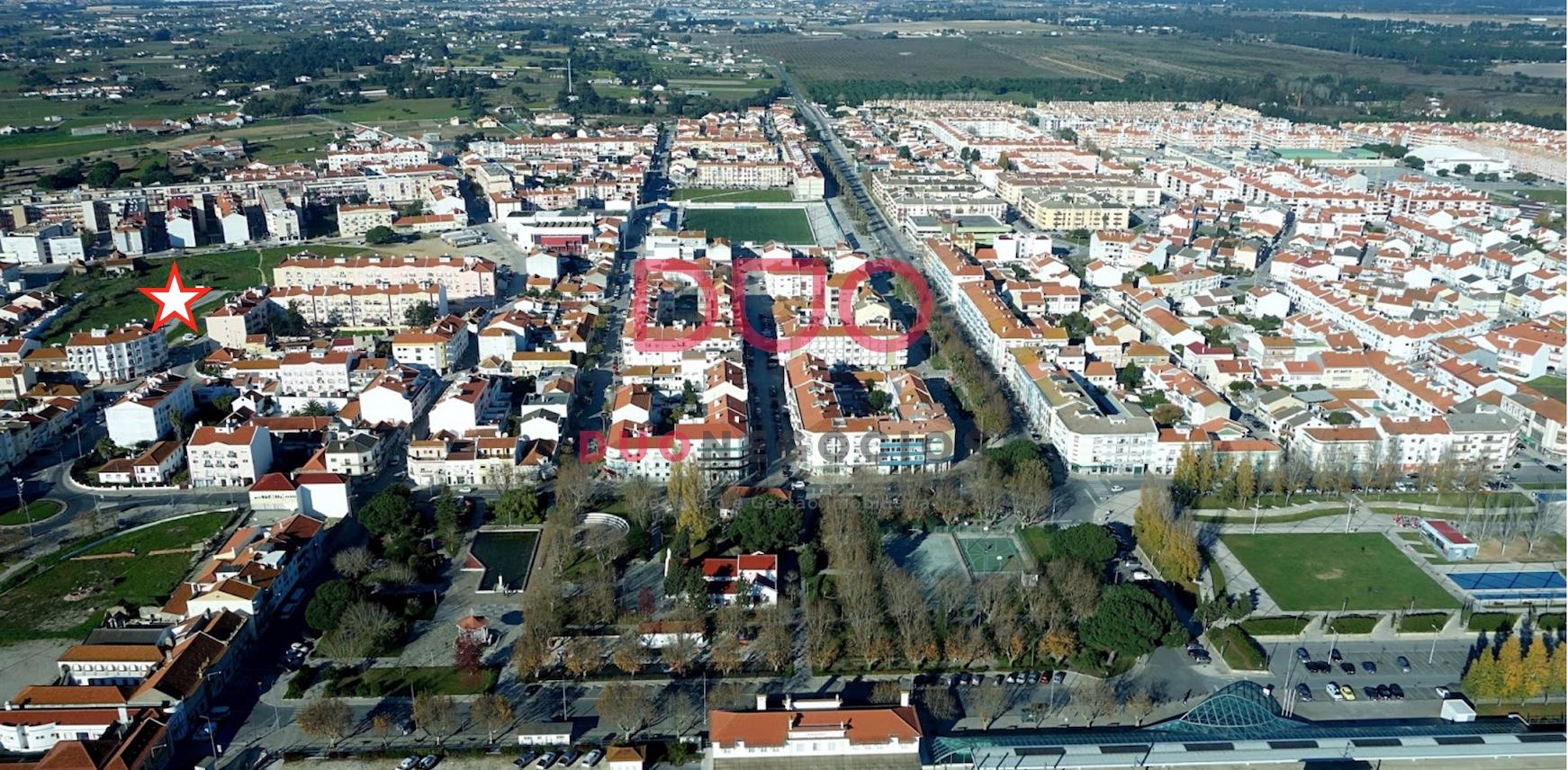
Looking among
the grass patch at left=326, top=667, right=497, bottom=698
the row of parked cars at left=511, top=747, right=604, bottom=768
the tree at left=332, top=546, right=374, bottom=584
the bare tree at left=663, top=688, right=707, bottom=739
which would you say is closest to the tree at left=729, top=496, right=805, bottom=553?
the bare tree at left=663, top=688, right=707, bottom=739

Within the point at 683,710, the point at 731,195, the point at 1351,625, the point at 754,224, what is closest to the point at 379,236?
the point at 754,224

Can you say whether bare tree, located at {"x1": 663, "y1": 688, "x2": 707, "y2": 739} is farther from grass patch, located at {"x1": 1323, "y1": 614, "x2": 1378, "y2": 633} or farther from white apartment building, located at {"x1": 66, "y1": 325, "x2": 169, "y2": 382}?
white apartment building, located at {"x1": 66, "y1": 325, "x2": 169, "y2": 382}

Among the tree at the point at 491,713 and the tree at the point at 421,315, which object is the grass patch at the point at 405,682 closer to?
the tree at the point at 491,713

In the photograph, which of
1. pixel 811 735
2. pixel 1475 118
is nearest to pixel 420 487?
pixel 811 735

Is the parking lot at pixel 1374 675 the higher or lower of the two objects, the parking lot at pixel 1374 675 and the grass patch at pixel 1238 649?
the lower

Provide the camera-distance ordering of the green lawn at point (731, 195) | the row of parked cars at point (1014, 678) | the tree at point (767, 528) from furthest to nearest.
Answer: the green lawn at point (731, 195) < the tree at point (767, 528) < the row of parked cars at point (1014, 678)

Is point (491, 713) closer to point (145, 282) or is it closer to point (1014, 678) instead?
point (1014, 678)

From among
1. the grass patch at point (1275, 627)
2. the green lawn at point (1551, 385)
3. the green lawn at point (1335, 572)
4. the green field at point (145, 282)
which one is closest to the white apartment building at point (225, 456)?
the green field at point (145, 282)
